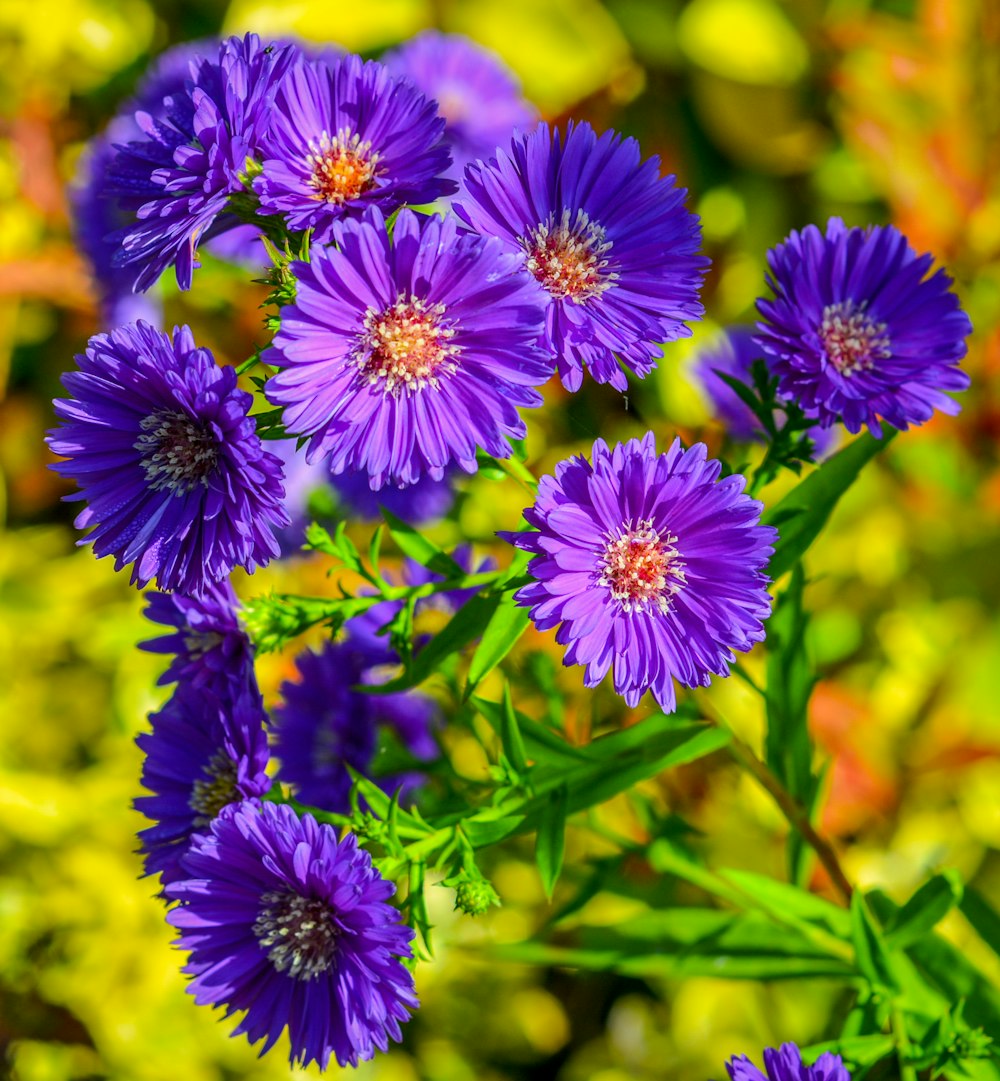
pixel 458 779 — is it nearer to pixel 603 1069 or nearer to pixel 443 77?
pixel 603 1069

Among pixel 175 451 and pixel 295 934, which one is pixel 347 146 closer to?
pixel 175 451

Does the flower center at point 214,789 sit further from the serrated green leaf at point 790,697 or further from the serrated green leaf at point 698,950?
the serrated green leaf at point 790,697

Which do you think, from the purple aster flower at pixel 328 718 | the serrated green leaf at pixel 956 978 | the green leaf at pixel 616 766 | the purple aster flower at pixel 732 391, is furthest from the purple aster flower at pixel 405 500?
the serrated green leaf at pixel 956 978

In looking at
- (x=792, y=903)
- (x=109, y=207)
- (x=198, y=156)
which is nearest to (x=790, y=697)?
(x=792, y=903)

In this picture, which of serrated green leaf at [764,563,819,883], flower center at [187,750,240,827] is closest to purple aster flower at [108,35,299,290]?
flower center at [187,750,240,827]

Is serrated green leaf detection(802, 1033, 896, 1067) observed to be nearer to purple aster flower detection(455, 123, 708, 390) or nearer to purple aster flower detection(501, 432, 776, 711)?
purple aster flower detection(501, 432, 776, 711)

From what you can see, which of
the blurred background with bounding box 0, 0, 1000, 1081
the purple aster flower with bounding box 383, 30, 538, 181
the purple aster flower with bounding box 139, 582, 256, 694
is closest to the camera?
the purple aster flower with bounding box 139, 582, 256, 694
